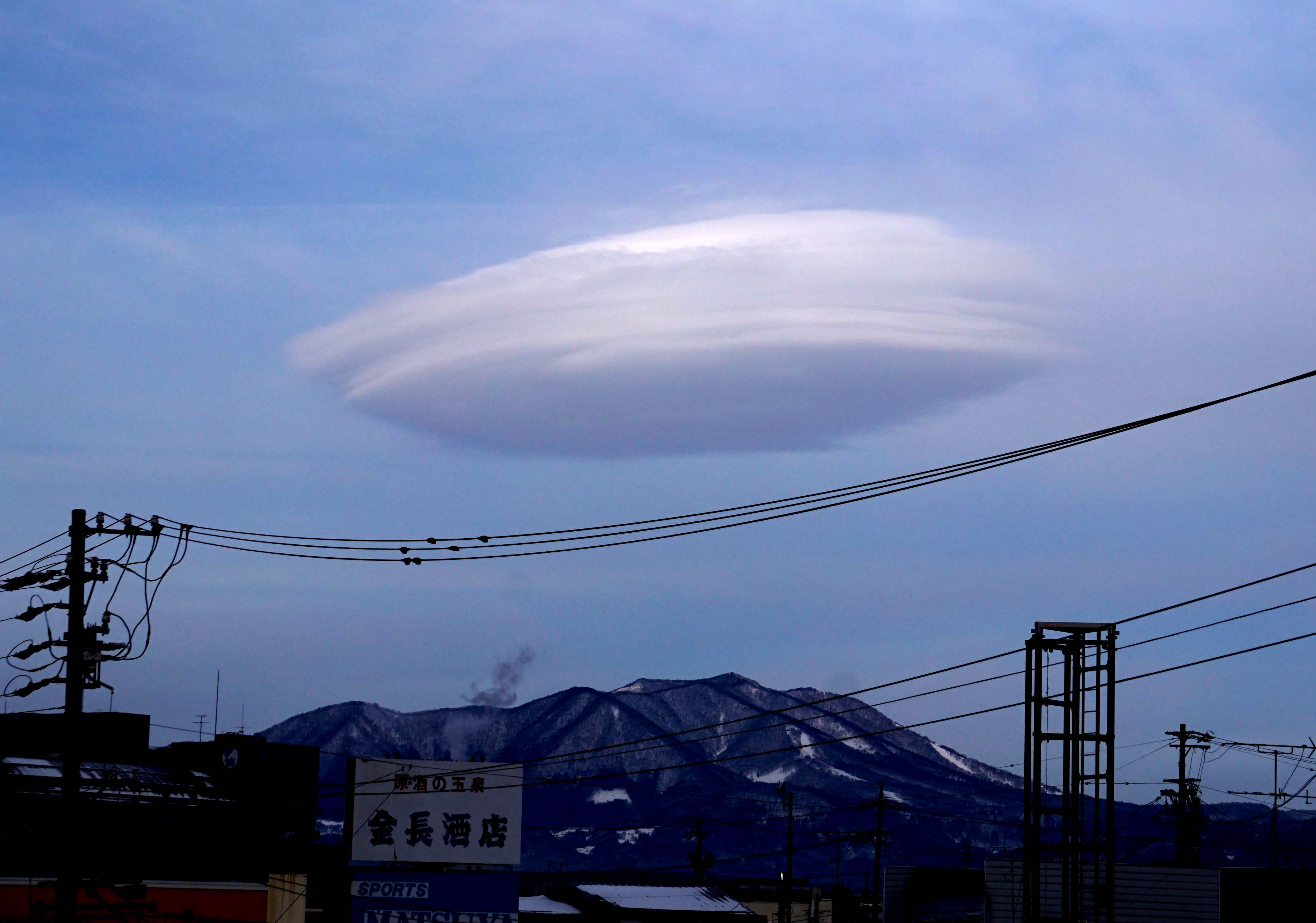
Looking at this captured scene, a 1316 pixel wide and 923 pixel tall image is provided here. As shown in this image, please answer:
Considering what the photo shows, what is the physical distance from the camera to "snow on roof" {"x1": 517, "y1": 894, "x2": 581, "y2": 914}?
244 feet

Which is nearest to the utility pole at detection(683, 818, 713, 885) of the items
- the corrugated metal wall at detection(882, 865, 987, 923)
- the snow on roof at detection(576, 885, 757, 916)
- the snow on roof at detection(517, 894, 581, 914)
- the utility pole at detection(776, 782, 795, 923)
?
the utility pole at detection(776, 782, 795, 923)

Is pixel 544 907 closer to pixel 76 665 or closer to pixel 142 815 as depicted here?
pixel 142 815

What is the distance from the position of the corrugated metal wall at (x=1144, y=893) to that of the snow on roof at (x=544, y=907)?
3221 cm

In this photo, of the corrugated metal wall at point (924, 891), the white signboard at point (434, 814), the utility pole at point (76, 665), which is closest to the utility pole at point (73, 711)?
the utility pole at point (76, 665)

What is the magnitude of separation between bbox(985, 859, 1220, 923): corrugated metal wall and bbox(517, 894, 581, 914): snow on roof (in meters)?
32.2

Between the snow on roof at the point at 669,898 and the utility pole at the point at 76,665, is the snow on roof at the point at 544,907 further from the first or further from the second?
the utility pole at the point at 76,665

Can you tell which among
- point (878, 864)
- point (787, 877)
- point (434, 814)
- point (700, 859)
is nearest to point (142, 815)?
point (434, 814)

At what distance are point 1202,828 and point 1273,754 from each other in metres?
5.64

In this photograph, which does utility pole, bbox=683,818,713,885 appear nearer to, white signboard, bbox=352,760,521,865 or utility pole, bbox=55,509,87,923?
white signboard, bbox=352,760,521,865

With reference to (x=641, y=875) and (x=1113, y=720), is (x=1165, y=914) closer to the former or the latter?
(x=1113, y=720)

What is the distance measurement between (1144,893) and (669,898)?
37.1m

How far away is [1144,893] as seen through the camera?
151ft

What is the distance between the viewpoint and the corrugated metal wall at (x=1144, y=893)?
45406 millimetres

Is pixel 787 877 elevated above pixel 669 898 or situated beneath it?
elevated above
